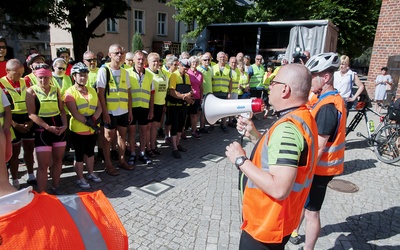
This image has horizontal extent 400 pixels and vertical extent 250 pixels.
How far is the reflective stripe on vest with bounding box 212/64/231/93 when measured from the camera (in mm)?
7496

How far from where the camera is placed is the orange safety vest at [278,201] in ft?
5.70

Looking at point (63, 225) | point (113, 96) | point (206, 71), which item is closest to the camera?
point (63, 225)

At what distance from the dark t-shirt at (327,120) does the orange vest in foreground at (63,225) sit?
2.13 m

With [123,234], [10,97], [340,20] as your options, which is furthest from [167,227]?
[340,20]

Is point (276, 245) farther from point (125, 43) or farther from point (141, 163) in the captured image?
point (125, 43)

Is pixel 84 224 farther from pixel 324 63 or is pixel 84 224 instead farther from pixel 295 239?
pixel 295 239

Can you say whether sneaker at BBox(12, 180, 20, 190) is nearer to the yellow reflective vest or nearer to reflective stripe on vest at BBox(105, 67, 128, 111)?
the yellow reflective vest

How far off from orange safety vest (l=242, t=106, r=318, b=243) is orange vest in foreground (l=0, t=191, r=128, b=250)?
0.97 meters

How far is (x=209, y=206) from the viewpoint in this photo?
13.2ft

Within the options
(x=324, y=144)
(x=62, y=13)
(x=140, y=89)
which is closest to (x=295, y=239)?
(x=324, y=144)

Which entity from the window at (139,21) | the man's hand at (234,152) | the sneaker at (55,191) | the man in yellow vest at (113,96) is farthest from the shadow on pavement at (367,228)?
the window at (139,21)

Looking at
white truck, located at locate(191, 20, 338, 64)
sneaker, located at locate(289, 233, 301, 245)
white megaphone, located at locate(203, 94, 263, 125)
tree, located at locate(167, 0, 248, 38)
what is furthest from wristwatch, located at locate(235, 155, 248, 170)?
tree, located at locate(167, 0, 248, 38)

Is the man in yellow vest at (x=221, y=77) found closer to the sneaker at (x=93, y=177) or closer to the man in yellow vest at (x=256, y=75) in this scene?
the man in yellow vest at (x=256, y=75)

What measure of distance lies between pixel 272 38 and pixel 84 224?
40.9 feet
